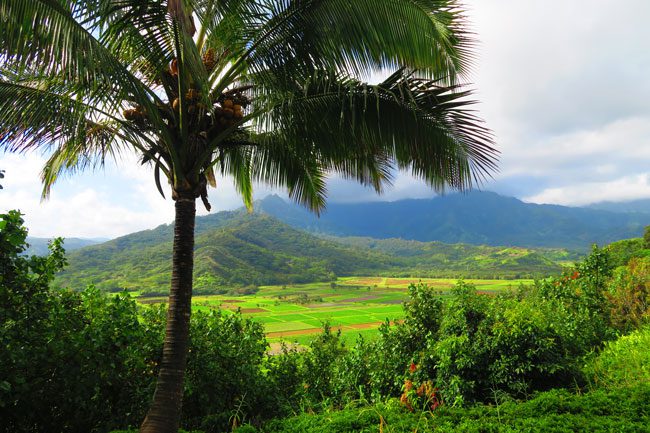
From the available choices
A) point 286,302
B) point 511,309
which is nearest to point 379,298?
point 286,302

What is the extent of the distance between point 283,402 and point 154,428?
7.70 ft

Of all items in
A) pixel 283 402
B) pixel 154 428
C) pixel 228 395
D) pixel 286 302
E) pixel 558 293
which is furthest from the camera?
pixel 286 302

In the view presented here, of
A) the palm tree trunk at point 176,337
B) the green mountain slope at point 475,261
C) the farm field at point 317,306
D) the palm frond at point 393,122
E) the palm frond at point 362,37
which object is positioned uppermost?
the palm frond at point 362,37

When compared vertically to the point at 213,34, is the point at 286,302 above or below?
below

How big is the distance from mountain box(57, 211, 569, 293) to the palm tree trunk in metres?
18.0

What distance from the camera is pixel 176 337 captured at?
4.14m

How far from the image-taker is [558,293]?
10789 mm

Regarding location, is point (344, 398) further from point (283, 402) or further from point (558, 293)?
point (558, 293)

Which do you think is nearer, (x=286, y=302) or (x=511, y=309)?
(x=511, y=309)

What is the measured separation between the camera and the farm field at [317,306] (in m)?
36.3

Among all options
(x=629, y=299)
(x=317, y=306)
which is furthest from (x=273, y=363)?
(x=317, y=306)

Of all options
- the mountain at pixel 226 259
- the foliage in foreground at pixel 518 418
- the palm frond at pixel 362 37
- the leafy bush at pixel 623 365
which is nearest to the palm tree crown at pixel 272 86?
the palm frond at pixel 362 37

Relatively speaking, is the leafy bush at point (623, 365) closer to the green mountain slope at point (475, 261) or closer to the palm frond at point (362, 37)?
the palm frond at point (362, 37)

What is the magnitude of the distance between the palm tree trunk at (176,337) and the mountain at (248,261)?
709 inches
